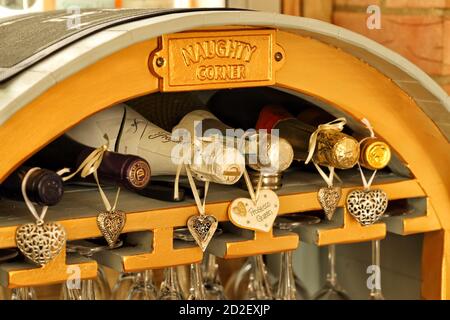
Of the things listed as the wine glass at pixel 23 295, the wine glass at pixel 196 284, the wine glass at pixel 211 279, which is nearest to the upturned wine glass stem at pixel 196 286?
the wine glass at pixel 196 284

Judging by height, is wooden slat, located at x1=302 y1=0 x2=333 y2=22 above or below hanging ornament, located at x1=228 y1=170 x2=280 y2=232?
above

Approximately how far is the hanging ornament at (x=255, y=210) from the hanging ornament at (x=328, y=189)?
0.23 feet

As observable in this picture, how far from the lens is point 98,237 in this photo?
1.13m

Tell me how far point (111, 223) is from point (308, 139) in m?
0.30

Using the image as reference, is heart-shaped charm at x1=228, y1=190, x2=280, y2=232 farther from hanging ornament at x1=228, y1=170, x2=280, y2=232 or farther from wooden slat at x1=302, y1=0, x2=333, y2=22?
wooden slat at x1=302, y1=0, x2=333, y2=22

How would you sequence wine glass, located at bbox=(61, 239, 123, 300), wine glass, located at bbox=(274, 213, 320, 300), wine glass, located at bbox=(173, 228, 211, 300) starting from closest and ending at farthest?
wine glass, located at bbox=(61, 239, 123, 300), wine glass, located at bbox=(274, 213, 320, 300), wine glass, located at bbox=(173, 228, 211, 300)

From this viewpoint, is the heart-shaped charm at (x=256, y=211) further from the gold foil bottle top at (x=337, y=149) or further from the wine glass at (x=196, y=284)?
the wine glass at (x=196, y=284)

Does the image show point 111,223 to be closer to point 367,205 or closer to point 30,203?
point 30,203

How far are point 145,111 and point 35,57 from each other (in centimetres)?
30

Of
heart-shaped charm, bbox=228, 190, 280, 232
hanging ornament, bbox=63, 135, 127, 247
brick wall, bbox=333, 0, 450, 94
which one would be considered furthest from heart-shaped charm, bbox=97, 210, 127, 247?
brick wall, bbox=333, 0, 450, 94

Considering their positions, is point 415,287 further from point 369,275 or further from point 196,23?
point 196,23

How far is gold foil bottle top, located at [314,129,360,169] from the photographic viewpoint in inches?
45.0

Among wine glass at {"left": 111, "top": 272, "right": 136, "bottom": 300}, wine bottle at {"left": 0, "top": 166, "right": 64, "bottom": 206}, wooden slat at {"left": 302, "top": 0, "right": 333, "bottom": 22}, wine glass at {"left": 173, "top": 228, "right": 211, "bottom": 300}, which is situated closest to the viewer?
wine bottle at {"left": 0, "top": 166, "right": 64, "bottom": 206}

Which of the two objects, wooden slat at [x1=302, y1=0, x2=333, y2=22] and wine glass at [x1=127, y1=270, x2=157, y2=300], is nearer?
wine glass at [x1=127, y1=270, x2=157, y2=300]
